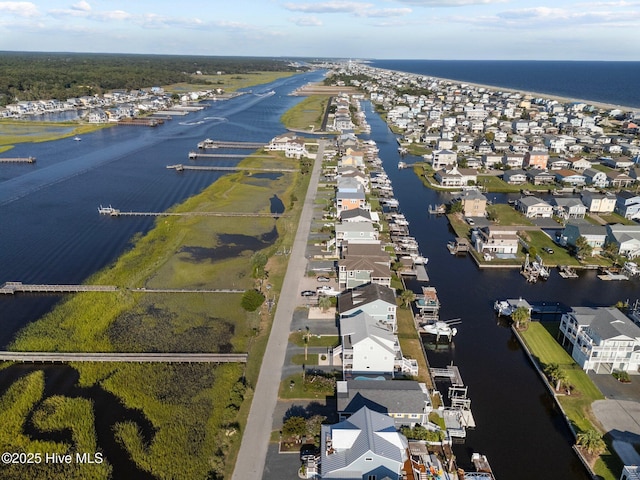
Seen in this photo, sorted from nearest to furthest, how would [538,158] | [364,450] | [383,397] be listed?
1. [364,450]
2. [383,397]
3. [538,158]

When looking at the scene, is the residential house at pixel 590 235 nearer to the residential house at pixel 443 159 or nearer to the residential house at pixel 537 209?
the residential house at pixel 537 209

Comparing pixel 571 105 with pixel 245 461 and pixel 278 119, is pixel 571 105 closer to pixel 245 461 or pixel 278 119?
pixel 278 119

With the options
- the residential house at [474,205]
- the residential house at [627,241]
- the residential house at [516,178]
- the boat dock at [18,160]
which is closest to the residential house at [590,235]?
the residential house at [627,241]

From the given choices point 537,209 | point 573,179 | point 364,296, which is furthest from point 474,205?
point 364,296

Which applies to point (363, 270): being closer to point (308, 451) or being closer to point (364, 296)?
point (364, 296)

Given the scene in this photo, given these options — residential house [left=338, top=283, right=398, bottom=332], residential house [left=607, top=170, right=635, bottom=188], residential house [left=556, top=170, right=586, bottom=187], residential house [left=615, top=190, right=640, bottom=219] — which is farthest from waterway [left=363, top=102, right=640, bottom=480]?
residential house [left=607, top=170, right=635, bottom=188]

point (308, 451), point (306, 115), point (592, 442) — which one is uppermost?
point (306, 115)

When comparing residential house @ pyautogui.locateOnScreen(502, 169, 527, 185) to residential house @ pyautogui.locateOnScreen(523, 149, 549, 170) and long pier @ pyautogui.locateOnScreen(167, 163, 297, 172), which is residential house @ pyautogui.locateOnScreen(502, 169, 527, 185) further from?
long pier @ pyautogui.locateOnScreen(167, 163, 297, 172)
